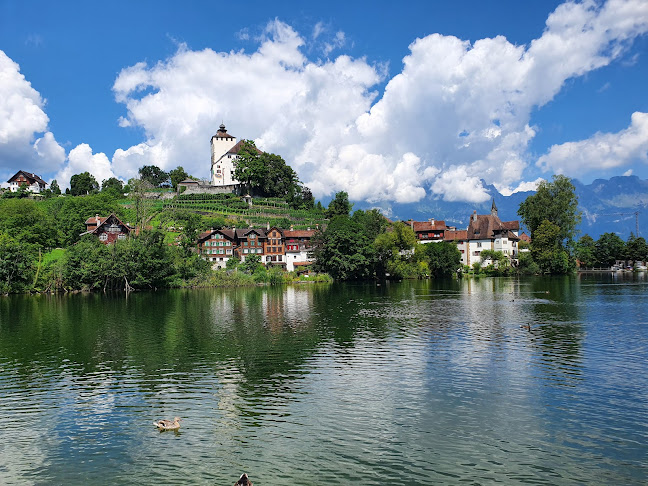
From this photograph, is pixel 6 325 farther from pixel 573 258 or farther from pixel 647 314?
pixel 573 258

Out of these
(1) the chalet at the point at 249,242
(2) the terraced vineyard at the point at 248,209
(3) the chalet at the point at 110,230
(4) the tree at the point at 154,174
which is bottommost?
(1) the chalet at the point at 249,242

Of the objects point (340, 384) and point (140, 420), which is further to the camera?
point (340, 384)

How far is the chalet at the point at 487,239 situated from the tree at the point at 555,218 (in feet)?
40.9

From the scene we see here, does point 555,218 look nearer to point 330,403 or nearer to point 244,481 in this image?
point 330,403

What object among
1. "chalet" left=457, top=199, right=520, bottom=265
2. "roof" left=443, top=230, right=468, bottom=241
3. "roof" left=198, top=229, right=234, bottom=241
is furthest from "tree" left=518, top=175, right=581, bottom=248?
"roof" left=198, top=229, right=234, bottom=241

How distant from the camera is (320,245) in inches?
3974

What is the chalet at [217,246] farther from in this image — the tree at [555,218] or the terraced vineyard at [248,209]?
the tree at [555,218]

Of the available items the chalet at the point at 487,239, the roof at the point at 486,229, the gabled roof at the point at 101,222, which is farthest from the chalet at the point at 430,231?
the gabled roof at the point at 101,222

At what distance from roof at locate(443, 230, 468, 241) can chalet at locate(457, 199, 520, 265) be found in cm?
97

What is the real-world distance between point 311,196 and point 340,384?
13151 centimetres

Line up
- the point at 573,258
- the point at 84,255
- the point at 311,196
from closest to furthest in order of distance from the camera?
the point at 84,255 → the point at 573,258 → the point at 311,196

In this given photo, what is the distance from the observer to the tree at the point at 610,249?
5482 inches

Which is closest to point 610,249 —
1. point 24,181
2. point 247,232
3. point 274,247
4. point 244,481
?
point 274,247

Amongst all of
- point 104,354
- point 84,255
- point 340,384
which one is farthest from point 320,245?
point 340,384
